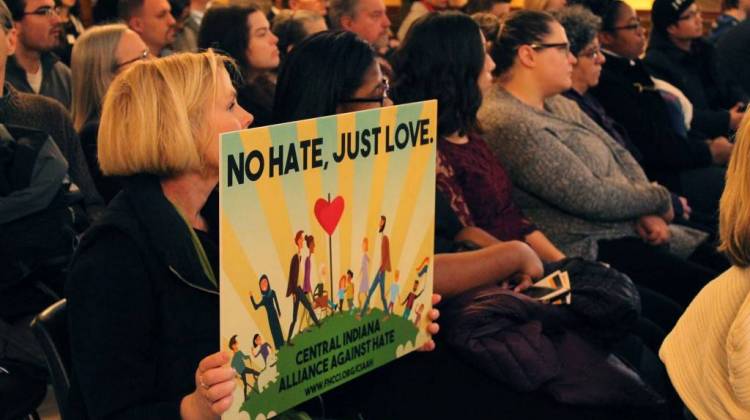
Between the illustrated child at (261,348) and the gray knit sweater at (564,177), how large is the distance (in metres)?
1.99

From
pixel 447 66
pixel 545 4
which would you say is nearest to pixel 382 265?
pixel 447 66

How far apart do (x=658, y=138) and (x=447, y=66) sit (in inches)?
68.5

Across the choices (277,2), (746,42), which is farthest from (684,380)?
(277,2)

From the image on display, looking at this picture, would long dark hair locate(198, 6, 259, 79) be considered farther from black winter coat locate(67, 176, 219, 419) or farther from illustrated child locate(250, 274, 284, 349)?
illustrated child locate(250, 274, 284, 349)

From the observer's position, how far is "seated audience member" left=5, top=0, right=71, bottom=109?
15.0 ft

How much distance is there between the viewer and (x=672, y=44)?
20.8 feet

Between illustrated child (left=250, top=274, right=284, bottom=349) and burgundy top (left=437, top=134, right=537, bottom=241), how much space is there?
4.88 ft

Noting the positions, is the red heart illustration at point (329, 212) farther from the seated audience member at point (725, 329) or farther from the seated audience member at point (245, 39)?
the seated audience member at point (245, 39)

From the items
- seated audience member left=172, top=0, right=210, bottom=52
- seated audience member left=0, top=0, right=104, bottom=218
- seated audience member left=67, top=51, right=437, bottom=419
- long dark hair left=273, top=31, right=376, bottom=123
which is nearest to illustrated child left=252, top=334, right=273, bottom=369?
seated audience member left=67, top=51, right=437, bottom=419

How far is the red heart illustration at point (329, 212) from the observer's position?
1.81 m

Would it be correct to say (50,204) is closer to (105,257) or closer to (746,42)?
(105,257)

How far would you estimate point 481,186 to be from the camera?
3.32 metres

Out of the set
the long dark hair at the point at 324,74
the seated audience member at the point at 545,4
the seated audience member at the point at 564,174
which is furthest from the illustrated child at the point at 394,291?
the seated audience member at the point at 545,4

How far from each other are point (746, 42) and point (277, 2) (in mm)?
3013
